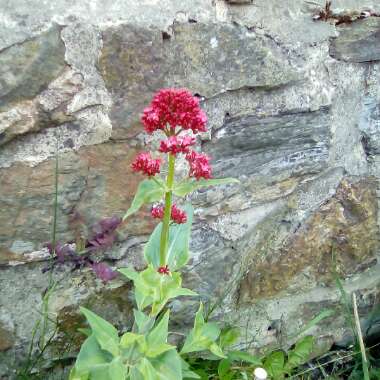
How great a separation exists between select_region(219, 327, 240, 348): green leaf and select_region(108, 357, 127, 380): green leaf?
529mm

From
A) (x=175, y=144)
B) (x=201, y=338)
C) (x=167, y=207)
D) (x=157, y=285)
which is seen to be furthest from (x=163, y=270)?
(x=201, y=338)

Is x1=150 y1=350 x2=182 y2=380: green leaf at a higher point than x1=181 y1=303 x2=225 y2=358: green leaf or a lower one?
higher

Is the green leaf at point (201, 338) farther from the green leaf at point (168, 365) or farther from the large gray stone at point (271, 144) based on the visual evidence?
the large gray stone at point (271, 144)

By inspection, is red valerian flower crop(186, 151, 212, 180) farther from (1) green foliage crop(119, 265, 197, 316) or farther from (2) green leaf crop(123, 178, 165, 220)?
(1) green foliage crop(119, 265, 197, 316)

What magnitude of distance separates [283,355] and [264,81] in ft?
2.82

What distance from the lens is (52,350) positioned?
1.66m

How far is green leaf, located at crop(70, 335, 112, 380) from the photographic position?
1342mm

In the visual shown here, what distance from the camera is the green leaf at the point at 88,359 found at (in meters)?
1.34

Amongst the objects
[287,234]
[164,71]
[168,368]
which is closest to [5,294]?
[168,368]

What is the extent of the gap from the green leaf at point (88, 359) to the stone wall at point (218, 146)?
28 cm

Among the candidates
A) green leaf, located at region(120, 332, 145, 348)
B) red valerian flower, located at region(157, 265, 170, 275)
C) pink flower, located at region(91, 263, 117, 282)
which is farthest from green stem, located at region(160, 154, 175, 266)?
pink flower, located at region(91, 263, 117, 282)

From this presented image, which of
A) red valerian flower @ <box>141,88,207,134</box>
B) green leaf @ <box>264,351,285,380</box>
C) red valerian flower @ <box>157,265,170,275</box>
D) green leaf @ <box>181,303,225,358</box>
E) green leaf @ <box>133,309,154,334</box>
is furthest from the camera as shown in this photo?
green leaf @ <box>264,351,285,380</box>

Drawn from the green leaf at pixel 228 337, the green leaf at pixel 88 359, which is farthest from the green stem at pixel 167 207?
the green leaf at pixel 228 337

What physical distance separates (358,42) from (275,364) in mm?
959
